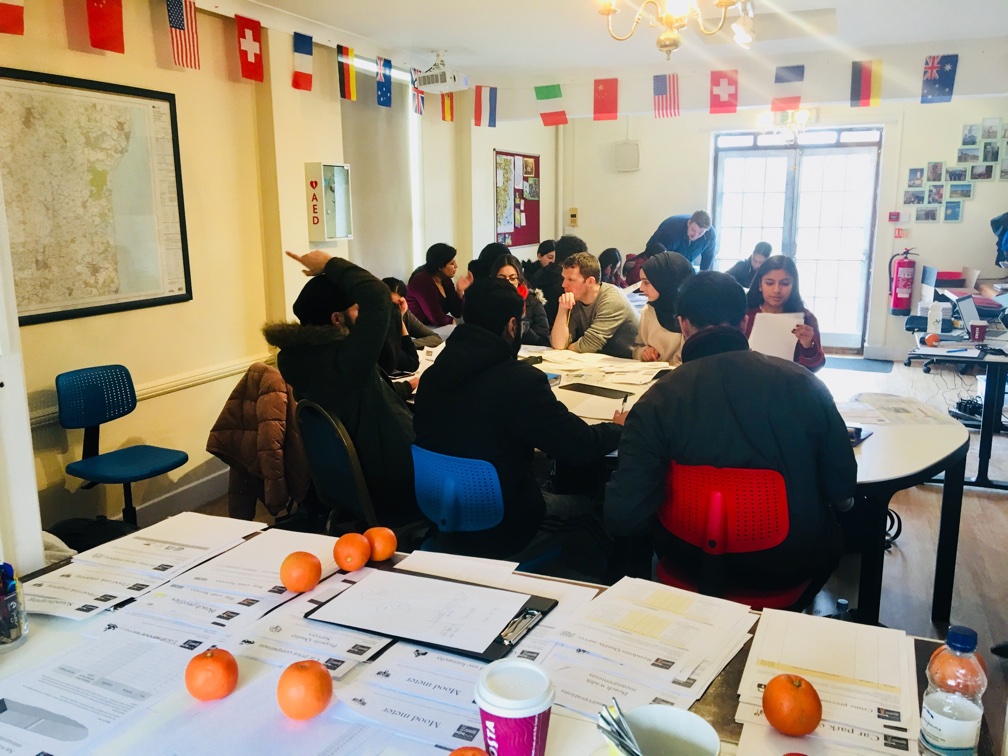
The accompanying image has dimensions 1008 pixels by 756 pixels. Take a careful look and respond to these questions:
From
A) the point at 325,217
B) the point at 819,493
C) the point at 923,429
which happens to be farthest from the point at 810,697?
the point at 325,217

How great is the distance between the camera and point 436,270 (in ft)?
18.5

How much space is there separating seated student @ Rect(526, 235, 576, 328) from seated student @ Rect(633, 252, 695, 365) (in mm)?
1788

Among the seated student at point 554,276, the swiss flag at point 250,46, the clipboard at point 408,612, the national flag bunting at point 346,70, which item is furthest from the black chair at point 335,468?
the seated student at point 554,276

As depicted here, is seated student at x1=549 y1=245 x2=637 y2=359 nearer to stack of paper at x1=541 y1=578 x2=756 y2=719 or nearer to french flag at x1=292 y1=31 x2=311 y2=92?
french flag at x1=292 y1=31 x2=311 y2=92

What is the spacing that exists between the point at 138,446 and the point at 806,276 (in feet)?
22.9

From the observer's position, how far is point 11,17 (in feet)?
9.50

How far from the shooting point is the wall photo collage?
7.19 metres

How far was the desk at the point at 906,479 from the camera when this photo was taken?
7.56 feet

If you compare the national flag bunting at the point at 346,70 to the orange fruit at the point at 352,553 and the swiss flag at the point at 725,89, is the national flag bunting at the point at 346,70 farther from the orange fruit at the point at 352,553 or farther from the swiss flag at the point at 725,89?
the orange fruit at the point at 352,553

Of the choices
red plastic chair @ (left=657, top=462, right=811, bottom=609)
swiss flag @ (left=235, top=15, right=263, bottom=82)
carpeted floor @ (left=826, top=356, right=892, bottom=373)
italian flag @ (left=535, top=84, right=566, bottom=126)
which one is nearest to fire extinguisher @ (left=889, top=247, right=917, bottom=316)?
carpeted floor @ (left=826, top=356, right=892, bottom=373)

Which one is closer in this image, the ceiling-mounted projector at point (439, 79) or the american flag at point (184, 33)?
the american flag at point (184, 33)

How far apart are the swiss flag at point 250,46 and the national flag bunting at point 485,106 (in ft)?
7.67

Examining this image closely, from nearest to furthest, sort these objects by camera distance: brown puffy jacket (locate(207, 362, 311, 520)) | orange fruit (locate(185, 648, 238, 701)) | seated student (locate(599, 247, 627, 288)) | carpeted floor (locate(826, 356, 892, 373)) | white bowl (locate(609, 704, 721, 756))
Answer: white bowl (locate(609, 704, 721, 756)) < orange fruit (locate(185, 648, 238, 701)) < brown puffy jacket (locate(207, 362, 311, 520)) < seated student (locate(599, 247, 627, 288)) < carpeted floor (locate(826, 356, 892, 373))

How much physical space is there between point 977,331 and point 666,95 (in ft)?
8.95
